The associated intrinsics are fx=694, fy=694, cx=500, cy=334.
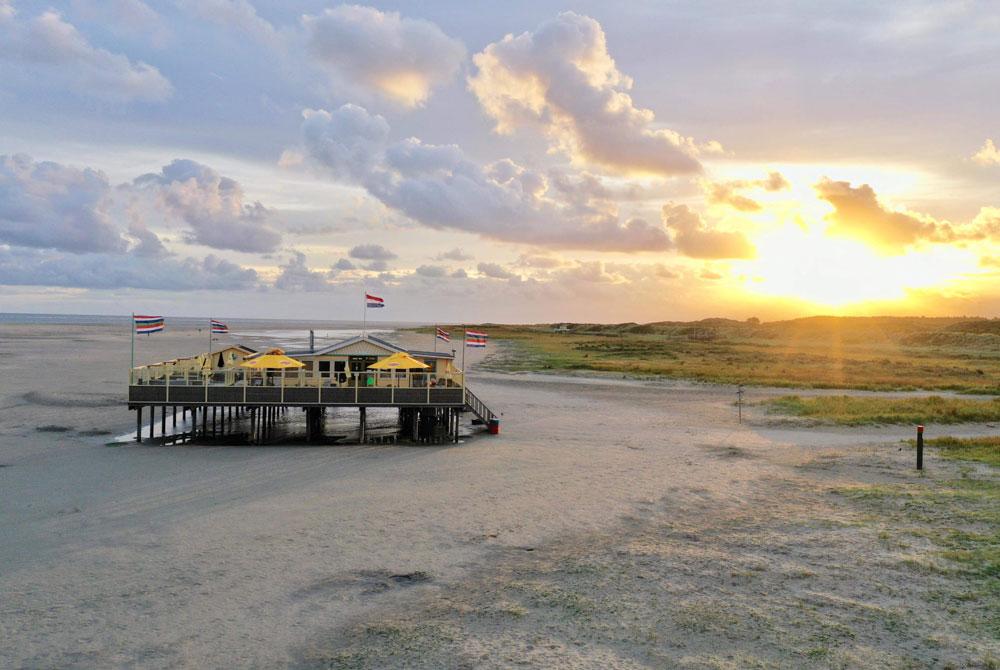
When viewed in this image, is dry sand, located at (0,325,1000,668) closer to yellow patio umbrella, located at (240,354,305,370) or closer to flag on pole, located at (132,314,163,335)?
yellow patio umbrella, located at (240,354,305,370)

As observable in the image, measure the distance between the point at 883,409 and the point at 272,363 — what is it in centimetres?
3915

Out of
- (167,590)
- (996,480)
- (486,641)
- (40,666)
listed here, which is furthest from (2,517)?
(996,480)

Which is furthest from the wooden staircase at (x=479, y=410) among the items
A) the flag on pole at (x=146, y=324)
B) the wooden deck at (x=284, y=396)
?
the flag on pole at (x=146, y=324)

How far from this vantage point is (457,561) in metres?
18.4

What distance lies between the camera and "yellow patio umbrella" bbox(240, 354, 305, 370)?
35125 millimetres

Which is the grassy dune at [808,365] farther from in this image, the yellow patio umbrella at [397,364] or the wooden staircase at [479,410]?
the yellow patio umbrella at [397,364]

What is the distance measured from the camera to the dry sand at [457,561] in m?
13.6

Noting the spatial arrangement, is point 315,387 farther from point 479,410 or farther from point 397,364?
point 479,410

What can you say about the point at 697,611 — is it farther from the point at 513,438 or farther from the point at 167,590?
the point at 513,438

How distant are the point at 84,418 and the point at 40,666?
33.7m

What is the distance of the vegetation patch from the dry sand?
33.2 ft

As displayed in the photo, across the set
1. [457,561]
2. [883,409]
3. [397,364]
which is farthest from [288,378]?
[883,409]

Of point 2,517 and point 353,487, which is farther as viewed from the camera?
point 353,487

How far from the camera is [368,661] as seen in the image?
13.0 metres
